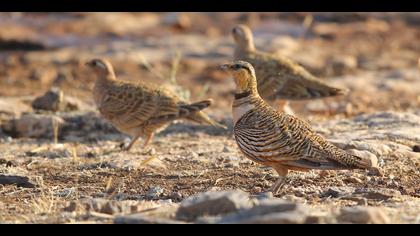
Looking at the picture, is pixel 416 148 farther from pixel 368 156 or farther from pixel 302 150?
pixel 302 150

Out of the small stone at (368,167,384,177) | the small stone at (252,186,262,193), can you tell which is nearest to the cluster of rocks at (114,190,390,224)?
the small stone at (252,186,262,193)

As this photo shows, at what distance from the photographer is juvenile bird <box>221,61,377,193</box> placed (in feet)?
26.3

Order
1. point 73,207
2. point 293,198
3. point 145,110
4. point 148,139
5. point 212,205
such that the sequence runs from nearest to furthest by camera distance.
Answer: point 212,205 < point 73,207 < point 293,198 < point 145,110 < point 148,139

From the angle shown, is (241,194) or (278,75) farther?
(278,75)

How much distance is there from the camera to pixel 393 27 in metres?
21.5

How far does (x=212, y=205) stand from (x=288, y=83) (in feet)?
19.2

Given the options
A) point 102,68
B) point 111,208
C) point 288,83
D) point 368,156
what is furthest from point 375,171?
point 102,68

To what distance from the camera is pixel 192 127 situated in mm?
12234

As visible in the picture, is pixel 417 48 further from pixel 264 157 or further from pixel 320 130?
pixel 264 157

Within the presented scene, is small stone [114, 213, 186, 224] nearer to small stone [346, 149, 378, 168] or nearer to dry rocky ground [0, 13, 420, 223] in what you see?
dry rocky ground [0, 13, 420, 223]

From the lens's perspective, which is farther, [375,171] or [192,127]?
[192,127]

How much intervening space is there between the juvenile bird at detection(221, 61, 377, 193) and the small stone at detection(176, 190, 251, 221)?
4.92ft
